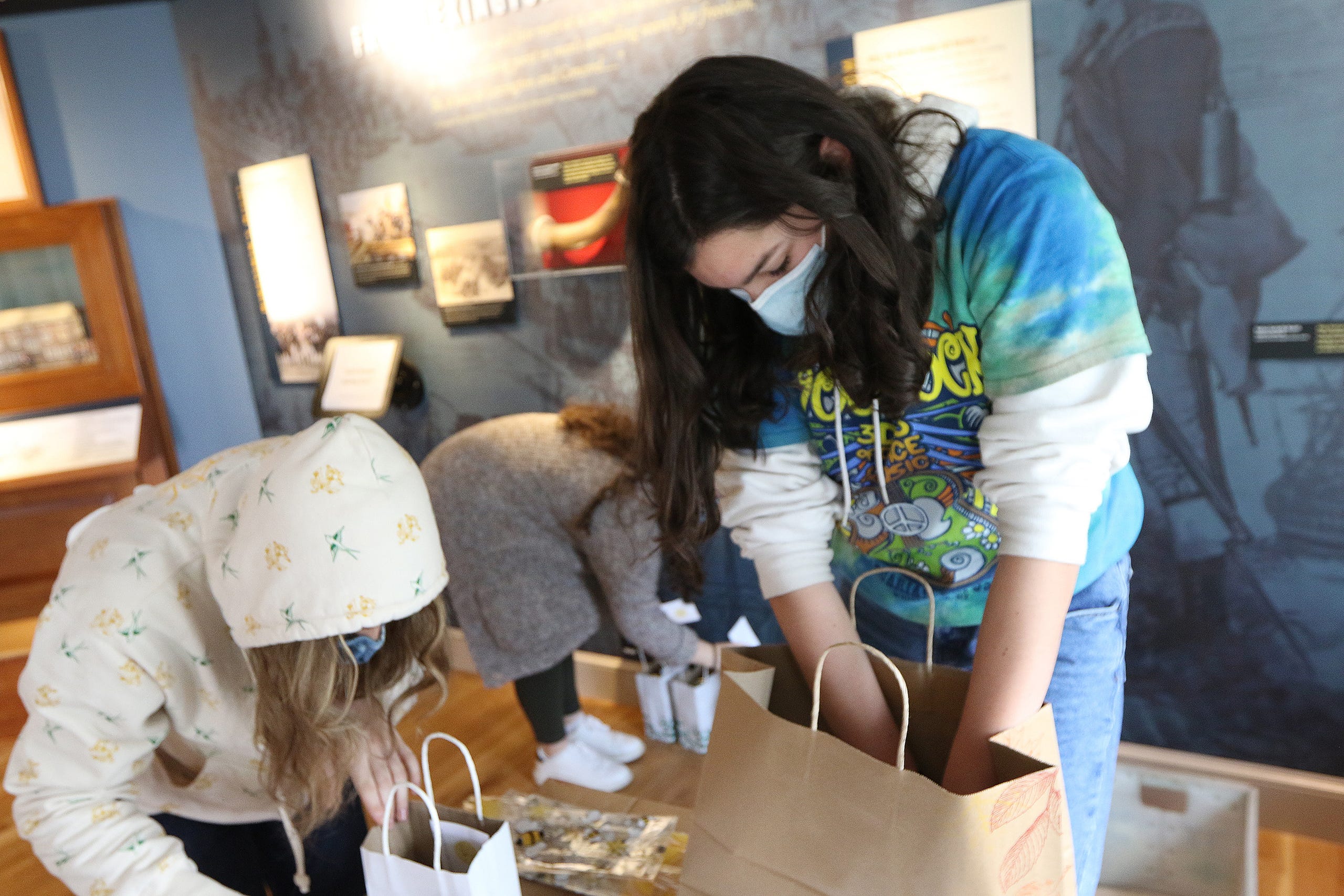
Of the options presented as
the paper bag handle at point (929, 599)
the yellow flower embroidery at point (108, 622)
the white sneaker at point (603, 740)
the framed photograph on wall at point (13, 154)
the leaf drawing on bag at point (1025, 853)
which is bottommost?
the white sneaker at point (603, 740)

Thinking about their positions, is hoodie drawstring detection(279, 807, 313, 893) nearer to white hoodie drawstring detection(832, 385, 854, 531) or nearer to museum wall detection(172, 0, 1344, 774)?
white hoodie drawstring detection(832, 385, 854, 531)

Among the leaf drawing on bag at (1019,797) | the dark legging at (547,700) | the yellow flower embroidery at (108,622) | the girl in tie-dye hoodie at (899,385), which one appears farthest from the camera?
Answer: the dark legging at (547,700)

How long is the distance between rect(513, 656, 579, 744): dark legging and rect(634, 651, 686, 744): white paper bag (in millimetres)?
223

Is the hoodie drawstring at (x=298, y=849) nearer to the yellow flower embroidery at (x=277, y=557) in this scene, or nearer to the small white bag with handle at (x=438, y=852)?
the small white bag with handle at (x=438, y=852)

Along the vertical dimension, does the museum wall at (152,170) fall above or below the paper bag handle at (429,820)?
above

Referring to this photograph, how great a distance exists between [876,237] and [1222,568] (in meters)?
1.41

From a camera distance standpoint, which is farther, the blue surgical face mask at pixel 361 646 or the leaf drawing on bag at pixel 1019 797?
the blue surgical face mask at pixel 361 646

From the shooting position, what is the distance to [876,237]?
87cm

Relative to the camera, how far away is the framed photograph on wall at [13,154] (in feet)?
10.6

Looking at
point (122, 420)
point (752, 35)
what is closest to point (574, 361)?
point (752, 35)

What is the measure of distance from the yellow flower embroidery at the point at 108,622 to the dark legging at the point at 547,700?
135 centimetres

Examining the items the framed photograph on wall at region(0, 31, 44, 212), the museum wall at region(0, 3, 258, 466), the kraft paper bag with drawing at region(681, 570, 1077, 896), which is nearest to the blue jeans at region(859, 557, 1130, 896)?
the kraft paper bag with drawing at region(681, 570, 1077, 896)

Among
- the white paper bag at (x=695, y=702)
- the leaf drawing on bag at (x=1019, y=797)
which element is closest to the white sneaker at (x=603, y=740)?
the white paper bag at (x=695, y=702)

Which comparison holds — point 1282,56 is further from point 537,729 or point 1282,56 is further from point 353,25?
point 353,25
